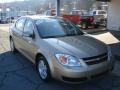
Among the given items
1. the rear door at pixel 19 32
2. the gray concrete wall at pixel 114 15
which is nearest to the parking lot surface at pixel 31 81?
the rear door at pixel 19 32

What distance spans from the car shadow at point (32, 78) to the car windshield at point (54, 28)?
3.89 ft

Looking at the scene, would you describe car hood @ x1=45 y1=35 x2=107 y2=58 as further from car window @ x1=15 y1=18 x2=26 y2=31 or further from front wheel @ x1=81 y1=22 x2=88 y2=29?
front wheel @ x1=81 y1=22 x2=88 y2=29

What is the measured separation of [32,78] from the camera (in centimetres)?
543

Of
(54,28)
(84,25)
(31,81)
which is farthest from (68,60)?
(84,25)

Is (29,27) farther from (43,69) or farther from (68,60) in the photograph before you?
(68,60)

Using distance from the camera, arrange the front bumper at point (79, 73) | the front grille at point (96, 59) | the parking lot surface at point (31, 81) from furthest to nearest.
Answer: the parking lot surface at point (31, 81) < the front grille at point (96, 59) < the front bumper at point (79, 73)

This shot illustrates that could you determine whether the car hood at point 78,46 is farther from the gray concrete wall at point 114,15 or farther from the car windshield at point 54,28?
the gray concrete wall at point 114,15

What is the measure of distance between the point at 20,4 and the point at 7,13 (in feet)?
13.6

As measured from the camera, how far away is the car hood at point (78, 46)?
4543 millimetres

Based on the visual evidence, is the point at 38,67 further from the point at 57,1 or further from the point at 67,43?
the point at 57,1

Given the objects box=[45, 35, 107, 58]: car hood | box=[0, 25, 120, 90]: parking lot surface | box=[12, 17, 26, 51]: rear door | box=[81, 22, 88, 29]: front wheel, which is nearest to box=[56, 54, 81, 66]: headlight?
box=[45, 35, 107, 58]: car hood

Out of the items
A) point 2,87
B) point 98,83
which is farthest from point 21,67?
point 98,83

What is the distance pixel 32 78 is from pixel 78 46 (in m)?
1.55

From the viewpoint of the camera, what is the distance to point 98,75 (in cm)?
458
